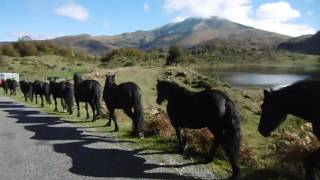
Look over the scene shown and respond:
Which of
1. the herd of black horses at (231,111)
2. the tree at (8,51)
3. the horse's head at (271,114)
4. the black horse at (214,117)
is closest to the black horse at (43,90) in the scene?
the herd of black horses at (231,111)

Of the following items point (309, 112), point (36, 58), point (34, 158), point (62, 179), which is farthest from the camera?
point (36, 58)

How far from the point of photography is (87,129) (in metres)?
16.4

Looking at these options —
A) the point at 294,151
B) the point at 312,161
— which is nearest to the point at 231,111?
the point at 312,161

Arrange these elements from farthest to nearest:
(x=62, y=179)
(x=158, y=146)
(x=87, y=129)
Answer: (x=87, y=129) → (x=158, y=146) → (x=62, y=179)

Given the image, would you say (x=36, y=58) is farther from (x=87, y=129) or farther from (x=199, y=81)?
(x=87, y=129)

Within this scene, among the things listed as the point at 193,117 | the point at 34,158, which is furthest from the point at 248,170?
the point at 34,158

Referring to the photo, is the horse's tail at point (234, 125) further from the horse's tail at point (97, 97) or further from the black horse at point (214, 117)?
the horse's tail at point (97, 97)

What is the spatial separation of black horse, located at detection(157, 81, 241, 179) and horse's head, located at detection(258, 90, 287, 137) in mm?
658

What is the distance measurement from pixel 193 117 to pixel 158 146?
229 centimetres

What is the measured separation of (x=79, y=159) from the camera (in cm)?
1123

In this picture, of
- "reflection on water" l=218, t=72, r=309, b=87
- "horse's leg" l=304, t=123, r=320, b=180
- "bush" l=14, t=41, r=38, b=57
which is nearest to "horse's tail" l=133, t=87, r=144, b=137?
"horse's leg" l=304, t=123, r=320, b=180

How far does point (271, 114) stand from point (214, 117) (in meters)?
1.21

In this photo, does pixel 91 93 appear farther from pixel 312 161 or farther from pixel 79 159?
pixel 312 161

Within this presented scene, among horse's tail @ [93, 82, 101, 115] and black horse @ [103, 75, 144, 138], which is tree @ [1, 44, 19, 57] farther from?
black horse @ [103, 75, 144, 138]
